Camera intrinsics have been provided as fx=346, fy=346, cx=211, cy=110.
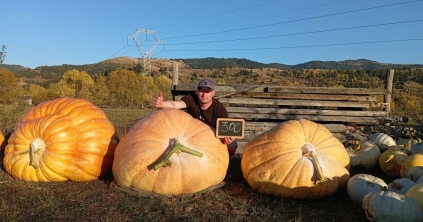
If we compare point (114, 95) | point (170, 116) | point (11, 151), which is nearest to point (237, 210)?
point (170, 116)

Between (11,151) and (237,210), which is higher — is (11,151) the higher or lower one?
the higher one

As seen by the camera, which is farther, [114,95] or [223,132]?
[114,95]

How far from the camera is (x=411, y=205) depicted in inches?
122

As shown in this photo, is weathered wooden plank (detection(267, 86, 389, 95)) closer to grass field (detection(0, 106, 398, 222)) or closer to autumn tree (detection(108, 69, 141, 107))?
grass field (detection(0, 106, 398, 222))

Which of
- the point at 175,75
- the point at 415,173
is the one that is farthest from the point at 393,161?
the point at 175,75

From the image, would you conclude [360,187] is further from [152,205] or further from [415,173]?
[152,205]

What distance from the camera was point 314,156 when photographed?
3.83 meters

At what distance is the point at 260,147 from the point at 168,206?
131 centimetres

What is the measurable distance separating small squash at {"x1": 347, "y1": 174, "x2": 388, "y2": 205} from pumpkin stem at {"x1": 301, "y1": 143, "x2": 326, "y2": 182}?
338 mm

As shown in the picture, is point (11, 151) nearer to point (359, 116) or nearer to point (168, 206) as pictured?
point (168, 206)

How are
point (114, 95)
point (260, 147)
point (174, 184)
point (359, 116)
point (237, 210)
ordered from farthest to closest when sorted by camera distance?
point (114, 95), point (359, 116), point (260, 147), point (174, 184), point (237, 210)

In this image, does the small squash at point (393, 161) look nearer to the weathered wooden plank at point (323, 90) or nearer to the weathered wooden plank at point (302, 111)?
the weathered wooden plank at point (302, 111)

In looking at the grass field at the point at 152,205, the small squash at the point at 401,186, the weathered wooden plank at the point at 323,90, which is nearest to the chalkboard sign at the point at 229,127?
the grass field at the point at 152,205

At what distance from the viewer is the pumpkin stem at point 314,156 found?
3744mm
